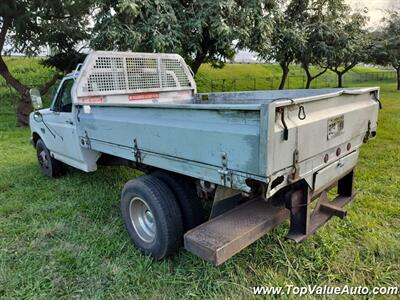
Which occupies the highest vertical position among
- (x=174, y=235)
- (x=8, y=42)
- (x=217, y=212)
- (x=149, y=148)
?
(x=8, y=42)

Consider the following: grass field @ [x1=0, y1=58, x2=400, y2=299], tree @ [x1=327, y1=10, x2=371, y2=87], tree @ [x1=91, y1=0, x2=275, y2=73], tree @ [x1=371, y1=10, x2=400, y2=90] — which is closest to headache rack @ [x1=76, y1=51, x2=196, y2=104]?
grass field @ [x1=0, y1=58, x2=400, y2=299]

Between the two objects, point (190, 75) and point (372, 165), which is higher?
point (190, 75)

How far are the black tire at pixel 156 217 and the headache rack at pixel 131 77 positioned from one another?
1.57m

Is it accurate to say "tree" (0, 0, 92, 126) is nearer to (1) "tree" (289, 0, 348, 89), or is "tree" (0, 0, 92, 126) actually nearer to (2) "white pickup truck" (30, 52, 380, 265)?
(2) "white pickup truck" (30, 52, 380, 265)

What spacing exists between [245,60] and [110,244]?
130ft

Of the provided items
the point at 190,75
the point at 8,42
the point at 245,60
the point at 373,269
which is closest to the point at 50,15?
the point at 8,42

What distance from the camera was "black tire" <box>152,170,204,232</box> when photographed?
2.80 m

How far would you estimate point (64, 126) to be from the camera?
4180mm

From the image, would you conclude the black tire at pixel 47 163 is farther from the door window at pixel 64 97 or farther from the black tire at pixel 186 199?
the black tire at pixel 186 199

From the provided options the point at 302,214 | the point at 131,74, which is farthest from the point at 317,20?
the point at 302,214

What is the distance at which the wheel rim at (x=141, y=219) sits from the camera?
120 inches

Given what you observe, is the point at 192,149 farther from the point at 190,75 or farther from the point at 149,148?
the point at 190,75

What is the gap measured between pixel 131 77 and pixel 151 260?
8.39 feet

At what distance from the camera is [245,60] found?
40.0 meters
